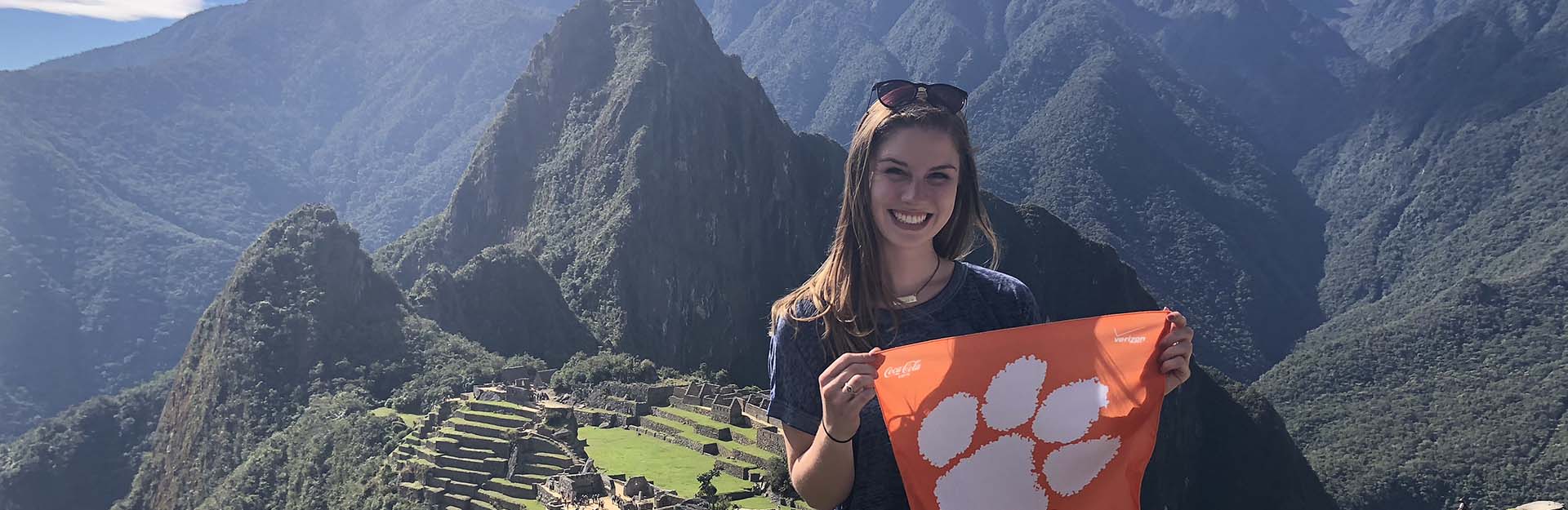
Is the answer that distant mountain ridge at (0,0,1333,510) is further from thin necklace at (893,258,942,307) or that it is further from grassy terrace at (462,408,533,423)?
thin necklace at (893,258,942,307)

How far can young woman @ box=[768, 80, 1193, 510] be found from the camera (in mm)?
5379

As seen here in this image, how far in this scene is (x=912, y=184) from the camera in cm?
553

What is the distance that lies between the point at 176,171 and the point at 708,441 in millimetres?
143207

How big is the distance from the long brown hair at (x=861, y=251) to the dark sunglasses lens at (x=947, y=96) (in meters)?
0.04

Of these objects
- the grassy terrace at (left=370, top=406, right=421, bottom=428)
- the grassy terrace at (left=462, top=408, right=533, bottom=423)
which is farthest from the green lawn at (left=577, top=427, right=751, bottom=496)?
the grassy terrace at (left=370, top=406, right=421, bottom=428)

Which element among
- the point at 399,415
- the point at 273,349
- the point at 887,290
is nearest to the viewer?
the point at 887,290

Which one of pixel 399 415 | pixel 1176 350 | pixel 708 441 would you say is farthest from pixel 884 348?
pixel 399 415

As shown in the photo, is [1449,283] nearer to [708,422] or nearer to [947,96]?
[708,422]

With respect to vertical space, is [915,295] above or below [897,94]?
below

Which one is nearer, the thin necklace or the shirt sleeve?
the shirt sleeve

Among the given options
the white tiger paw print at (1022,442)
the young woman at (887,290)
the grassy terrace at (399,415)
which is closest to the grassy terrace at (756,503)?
the grassy terrace at (399,415)

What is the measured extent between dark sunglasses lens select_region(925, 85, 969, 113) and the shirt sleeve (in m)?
1.26

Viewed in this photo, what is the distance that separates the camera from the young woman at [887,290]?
5379 mm

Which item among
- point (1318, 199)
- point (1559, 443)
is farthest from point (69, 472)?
point (1318, 199)
